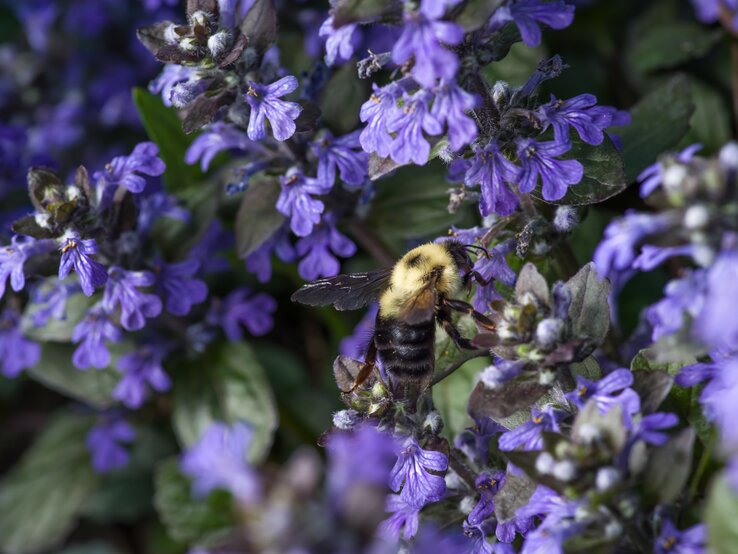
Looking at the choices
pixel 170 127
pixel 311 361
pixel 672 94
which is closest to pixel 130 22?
pixel 170 127

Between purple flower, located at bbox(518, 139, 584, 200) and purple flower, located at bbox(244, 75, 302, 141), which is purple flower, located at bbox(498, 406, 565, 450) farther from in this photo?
purple flower, located at bbox(244, 75, 302, 141)

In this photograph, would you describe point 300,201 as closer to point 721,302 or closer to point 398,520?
point 398,520

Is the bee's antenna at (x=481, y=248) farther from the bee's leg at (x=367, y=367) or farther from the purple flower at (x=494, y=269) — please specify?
the bee's leg at (x=367, y=367)

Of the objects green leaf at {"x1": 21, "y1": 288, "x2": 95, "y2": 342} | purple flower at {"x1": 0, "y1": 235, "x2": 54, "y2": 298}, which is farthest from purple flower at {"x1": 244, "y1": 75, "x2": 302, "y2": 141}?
green leaf at {"x1": 21, "y1": 288, "x2": 95, "y2": 342}

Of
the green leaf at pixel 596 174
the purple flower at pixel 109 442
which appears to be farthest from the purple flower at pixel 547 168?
the purple flower at pixel 109 442

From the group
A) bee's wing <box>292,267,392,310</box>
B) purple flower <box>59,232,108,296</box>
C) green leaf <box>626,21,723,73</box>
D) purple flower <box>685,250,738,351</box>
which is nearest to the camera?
purple flower <box>685,250,738,351</box>

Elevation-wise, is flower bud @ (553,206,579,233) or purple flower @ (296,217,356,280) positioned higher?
flower bud @ (553,206,579,233)

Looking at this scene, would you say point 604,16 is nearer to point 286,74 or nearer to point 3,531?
point 286,74
